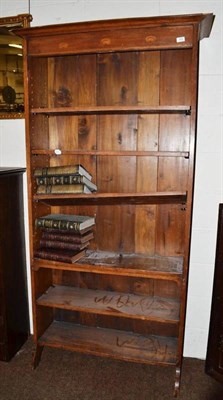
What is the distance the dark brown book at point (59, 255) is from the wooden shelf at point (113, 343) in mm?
600

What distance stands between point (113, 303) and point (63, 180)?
86 cm

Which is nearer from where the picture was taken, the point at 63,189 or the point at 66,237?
the point at 63,189

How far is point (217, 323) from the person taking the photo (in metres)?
1.84

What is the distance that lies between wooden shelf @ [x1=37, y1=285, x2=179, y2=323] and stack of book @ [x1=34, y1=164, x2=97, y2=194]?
2.41 feet

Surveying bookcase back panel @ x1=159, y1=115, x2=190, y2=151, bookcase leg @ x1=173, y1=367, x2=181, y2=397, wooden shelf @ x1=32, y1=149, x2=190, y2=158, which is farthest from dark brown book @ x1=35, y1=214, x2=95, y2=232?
bookcase leg @ x1=173, y1=367, x2=181, y2=397

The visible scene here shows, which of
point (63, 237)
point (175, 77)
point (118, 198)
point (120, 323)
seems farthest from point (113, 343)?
point (175, 77)

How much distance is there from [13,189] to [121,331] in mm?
1252

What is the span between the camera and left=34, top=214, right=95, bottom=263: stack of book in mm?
1811

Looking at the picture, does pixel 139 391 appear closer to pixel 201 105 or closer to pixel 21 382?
pixel 21 382

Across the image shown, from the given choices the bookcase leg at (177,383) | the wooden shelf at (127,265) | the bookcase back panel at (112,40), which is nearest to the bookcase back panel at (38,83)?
the bookcase back panel at (112,40)

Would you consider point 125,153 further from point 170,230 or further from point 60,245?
point 60,245

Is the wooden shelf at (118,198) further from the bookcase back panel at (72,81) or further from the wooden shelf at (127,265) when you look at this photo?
the bookcase back panel at (72,81)

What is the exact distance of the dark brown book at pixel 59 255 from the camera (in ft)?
5.89

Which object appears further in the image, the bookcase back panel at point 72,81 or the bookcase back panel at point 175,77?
the bookcase back panel at point 72,81
